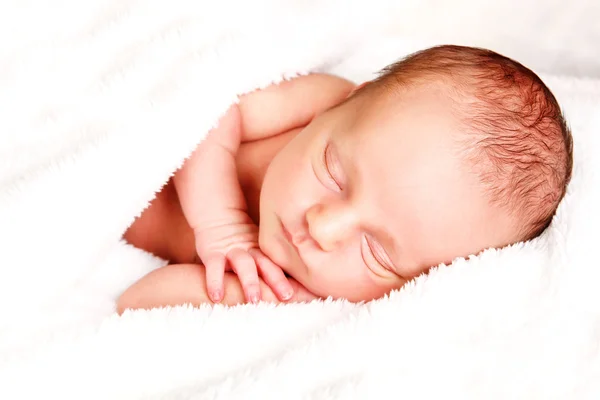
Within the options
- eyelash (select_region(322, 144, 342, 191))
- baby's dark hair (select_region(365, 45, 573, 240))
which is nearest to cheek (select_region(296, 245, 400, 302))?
eyelash (select_region(322, 144, 342, 191))

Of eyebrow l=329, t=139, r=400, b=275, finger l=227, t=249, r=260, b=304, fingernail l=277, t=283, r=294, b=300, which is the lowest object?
fingernail l=277, t=283, r=294, b=300

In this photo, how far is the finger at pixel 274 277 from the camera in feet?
3.59

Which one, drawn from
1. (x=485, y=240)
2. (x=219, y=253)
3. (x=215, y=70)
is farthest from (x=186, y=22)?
(x=485, y=240)

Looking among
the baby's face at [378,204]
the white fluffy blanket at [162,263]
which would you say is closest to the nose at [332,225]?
the baby's face at [378,204]

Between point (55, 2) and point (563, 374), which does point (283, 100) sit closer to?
A: point (55, 2)

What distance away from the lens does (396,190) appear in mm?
988

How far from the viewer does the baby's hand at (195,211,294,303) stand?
1089 mm

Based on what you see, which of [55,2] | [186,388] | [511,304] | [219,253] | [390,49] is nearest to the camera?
[186,388]

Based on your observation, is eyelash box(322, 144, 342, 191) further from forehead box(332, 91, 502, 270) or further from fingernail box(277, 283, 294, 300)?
fingernail box(277, 283, 294, 300)

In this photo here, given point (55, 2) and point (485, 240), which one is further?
point (55, 2)

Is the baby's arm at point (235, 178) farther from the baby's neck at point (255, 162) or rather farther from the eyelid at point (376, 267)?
the eyelid at point (376, 267)

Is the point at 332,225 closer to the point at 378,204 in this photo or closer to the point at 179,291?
the point at 378,204

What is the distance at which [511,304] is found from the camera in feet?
3.22

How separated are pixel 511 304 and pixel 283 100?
0.61 m
